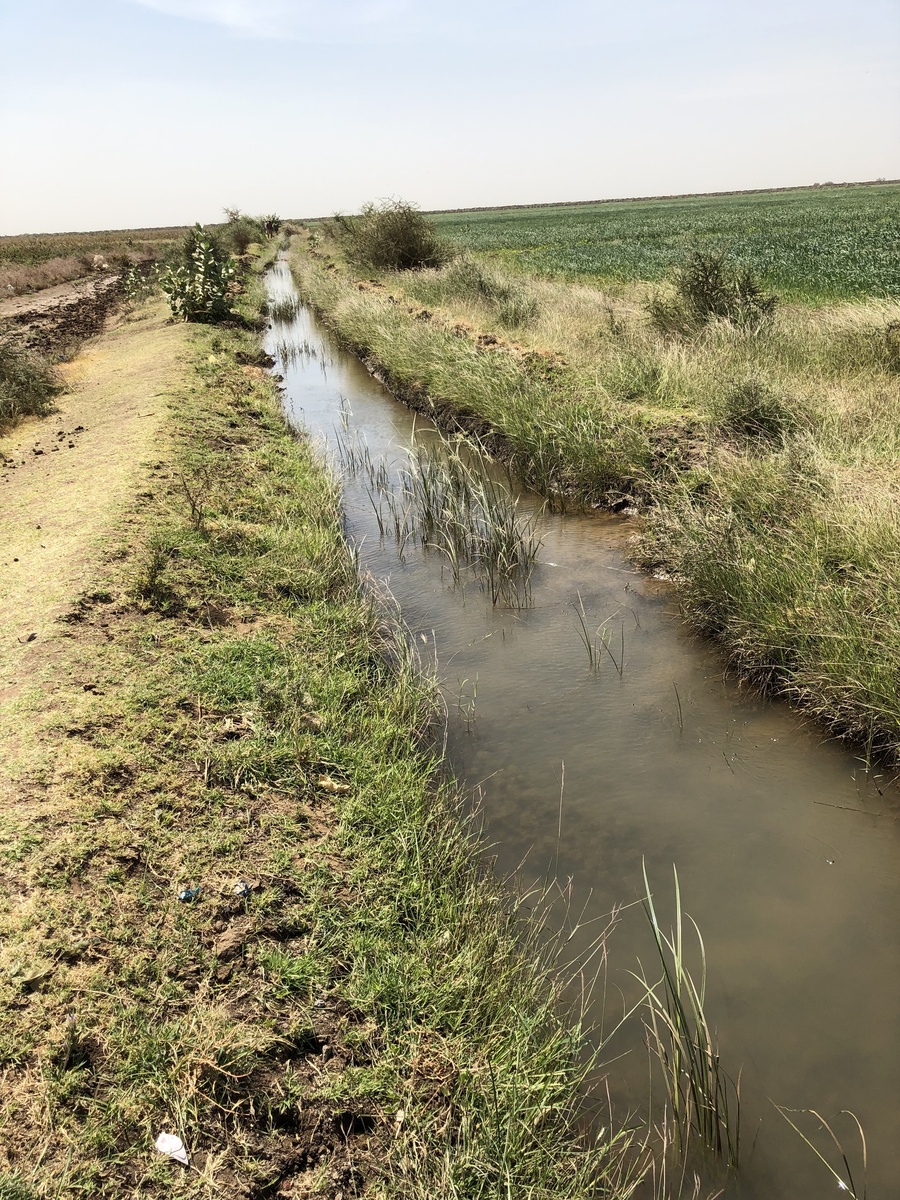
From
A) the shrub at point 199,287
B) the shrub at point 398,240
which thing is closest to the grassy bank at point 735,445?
the shrub at point 199,287

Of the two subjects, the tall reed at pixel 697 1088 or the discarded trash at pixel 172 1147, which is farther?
the tall reed at pixel 697 1088

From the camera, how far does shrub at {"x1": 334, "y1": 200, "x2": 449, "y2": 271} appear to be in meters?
23.3

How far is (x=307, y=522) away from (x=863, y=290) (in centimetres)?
1173

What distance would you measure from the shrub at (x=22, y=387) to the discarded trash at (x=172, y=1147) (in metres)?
9.69

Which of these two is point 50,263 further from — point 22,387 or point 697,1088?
point 697,1088

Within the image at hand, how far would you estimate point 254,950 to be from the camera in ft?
8.15

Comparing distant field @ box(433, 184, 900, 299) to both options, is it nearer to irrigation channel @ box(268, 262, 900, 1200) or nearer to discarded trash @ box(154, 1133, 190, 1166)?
irrigation channel @ box(268, 262, 900, 1200)

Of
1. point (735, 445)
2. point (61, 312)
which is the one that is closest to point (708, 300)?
point (735, 445)

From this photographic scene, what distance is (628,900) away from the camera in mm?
3117

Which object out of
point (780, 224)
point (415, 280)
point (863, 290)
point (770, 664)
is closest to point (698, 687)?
point (770, 664)

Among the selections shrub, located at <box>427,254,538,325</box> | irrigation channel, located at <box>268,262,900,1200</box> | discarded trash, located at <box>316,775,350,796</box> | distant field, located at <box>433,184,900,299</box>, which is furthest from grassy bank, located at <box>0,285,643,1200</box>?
distant field, located at <box>433,184,900,299</box>

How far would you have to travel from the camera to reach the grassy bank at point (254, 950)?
196 centimetres

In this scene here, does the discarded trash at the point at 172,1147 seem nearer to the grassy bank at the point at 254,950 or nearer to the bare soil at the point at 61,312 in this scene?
the grassy bank at the point at 254,950

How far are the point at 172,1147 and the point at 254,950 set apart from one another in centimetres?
64
